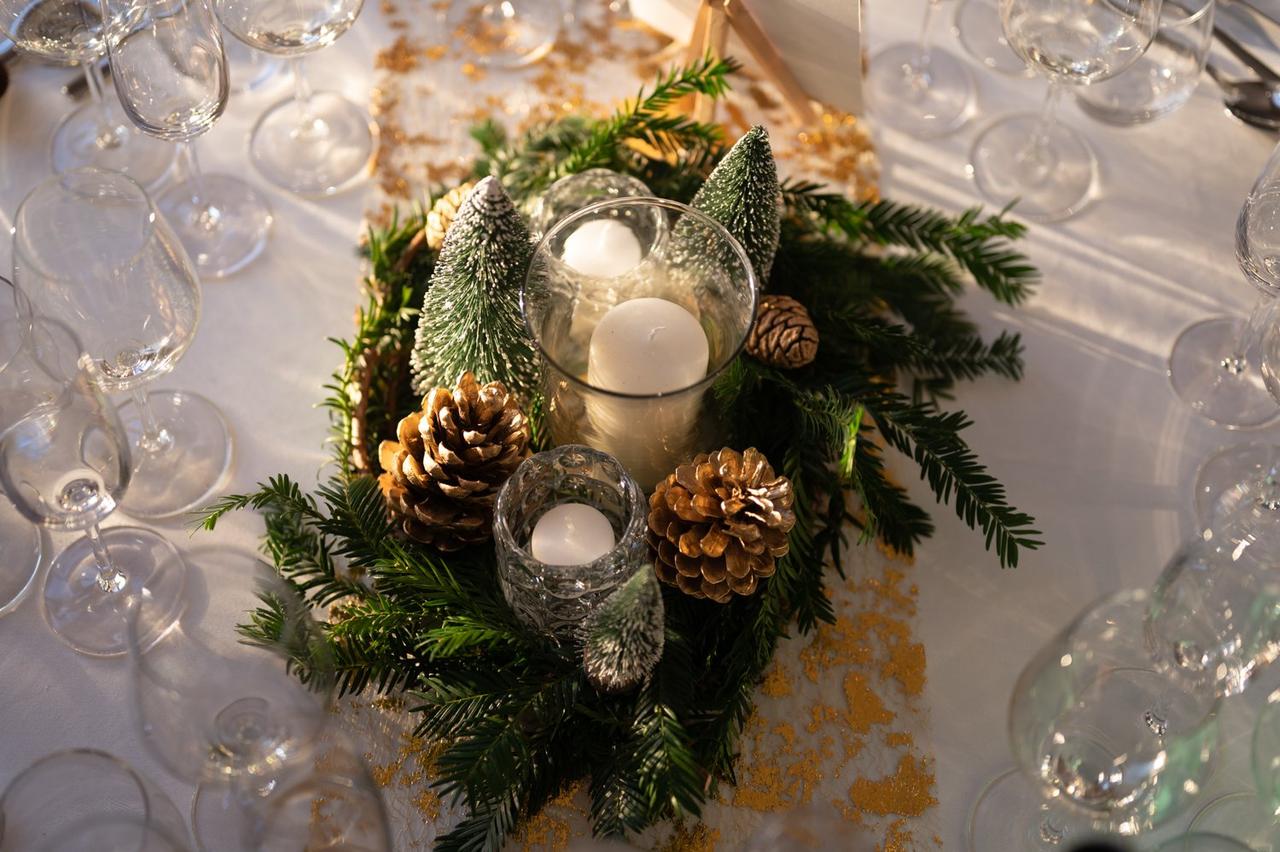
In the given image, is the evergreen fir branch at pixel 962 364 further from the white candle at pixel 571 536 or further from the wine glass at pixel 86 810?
the wine glass at pixel 86 810

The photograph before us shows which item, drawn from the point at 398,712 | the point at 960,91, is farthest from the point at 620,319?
the point at 960,91

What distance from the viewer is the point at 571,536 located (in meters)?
0.81

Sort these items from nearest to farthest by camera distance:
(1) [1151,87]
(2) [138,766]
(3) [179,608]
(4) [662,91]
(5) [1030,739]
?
(3) [179,608]
(5) [1030,739]
(2) [138,766]
(4) [662,91]
(1) [1151,87]

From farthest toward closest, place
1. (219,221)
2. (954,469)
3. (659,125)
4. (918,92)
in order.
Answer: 1. (918,92)
2. (219,221)
3. (659,125)
4. (954,469)

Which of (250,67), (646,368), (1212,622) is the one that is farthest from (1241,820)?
(250,67)

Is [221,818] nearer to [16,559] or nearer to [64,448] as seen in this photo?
[64,448]

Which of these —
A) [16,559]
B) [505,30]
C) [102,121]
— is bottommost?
[16,559]

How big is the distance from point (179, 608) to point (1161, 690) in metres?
0.60

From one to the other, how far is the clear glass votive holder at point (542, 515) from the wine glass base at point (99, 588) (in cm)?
27

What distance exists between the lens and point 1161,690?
75 centimetres

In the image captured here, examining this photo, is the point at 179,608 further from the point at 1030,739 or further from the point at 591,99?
the point at 591,99

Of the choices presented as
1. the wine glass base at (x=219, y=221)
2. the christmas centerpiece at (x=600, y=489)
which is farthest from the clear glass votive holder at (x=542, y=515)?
the wine glass base at (x=219, y=221)

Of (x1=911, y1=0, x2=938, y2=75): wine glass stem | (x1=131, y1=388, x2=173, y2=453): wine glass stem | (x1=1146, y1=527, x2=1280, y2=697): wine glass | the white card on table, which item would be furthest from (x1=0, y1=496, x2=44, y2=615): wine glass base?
(x1=911, y1=0, x2=938, y2=75): wine glass stem

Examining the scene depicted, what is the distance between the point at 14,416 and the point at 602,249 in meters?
0.43
